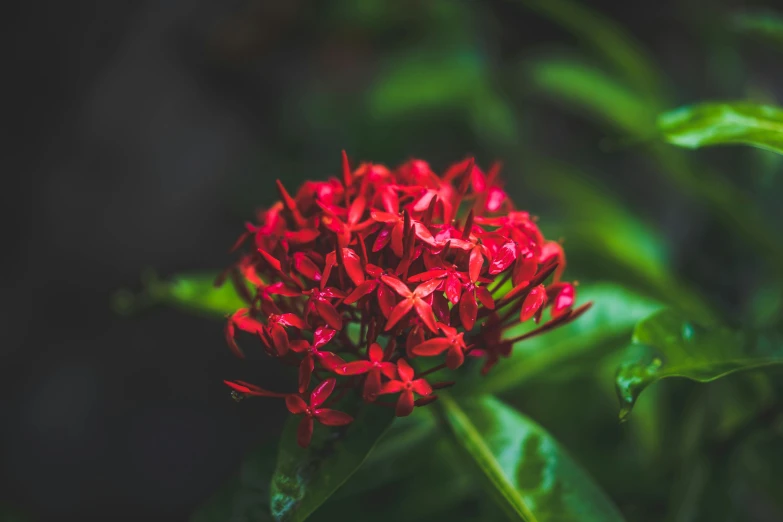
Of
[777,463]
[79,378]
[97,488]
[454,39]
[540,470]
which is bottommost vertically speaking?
[97,488]

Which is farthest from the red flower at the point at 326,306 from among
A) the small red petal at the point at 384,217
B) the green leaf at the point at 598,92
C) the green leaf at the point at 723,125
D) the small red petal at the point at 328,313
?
the green leaf at the point at 598,92

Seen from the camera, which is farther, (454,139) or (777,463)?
(454,139)

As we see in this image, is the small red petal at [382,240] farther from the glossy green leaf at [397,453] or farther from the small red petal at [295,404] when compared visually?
the glossy green leaf at [397,453]

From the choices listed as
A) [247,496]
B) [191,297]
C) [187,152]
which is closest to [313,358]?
[247,496]

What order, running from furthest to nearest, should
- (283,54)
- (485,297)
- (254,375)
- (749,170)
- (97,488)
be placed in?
(283,54) → (254,375) → (97,488) → (749,170) → (485,297)

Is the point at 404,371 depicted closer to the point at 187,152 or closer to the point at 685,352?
the point at 685,352

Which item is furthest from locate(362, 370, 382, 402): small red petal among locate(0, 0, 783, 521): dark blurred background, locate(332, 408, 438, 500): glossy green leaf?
locate(0, 0, 783, 521): dark blurred background

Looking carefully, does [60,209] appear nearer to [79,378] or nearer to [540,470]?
[79,378]

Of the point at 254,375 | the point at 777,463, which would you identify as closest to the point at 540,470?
the point at 777,463
